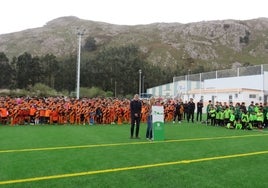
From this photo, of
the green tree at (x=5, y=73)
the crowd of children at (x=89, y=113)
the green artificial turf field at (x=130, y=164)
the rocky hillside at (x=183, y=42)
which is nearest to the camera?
the green artificial turf field at (x=130, y=164)

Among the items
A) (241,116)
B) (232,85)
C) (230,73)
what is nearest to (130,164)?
(241,116)

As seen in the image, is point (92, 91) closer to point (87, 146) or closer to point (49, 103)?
point (49, 103)

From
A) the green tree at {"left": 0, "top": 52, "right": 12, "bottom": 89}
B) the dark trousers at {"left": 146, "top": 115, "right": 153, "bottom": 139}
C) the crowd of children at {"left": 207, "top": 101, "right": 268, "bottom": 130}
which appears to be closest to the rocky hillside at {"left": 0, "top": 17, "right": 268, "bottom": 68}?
the green tree at {"left": 0, "top": 52, "right": 12, "bottom": 89}

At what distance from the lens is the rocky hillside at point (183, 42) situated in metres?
158

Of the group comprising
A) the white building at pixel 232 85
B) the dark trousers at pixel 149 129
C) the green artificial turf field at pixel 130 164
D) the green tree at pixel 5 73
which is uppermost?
the green tree at pixel 5 73

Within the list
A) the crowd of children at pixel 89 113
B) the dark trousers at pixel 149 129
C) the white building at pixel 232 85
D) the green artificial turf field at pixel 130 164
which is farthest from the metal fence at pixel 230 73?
the green artificial turf field at pixel 130 164

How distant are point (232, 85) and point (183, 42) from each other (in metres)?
130

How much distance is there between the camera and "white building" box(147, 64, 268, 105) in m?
36.8

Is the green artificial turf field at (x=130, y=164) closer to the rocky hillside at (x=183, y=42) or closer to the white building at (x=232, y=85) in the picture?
the white building at (x=232, y=85)

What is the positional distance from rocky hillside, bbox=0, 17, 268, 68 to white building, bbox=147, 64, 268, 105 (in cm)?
9665

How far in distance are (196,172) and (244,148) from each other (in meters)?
4.65

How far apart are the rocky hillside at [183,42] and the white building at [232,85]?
96.6 metres

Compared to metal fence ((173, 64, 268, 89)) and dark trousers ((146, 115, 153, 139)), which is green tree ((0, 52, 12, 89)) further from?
dark trousers ((146, 115, 153, 139))

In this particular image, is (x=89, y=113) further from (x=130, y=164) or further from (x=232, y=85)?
(x=232, y=85)
